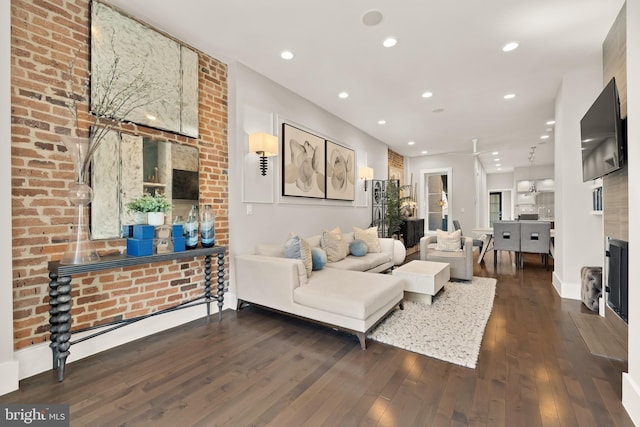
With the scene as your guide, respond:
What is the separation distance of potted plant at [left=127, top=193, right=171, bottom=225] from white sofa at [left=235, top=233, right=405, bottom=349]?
1027mm

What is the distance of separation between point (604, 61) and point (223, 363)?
4700 millimetres

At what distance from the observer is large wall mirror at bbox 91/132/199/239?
7.72 feet

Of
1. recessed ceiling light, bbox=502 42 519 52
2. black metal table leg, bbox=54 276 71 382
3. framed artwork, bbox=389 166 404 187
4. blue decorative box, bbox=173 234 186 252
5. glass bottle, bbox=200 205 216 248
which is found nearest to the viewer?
black metal table leg, bbox=54 276 71 382

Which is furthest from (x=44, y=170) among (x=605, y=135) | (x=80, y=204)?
(x=605, y=135)

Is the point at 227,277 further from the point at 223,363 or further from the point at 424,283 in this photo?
the point at 424,283

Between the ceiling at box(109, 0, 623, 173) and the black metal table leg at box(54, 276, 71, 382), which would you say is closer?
the black metal table leg at box(54, 276, 71, 382)

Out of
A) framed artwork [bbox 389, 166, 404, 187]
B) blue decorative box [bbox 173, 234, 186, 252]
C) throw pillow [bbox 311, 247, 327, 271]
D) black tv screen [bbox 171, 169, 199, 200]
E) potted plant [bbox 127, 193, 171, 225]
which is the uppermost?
framed artwork [bbox 389, 166, 404, 187]

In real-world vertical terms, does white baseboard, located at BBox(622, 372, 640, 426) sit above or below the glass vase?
below

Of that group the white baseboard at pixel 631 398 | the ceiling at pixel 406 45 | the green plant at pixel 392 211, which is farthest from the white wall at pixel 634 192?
the green plant at pixel 392 211

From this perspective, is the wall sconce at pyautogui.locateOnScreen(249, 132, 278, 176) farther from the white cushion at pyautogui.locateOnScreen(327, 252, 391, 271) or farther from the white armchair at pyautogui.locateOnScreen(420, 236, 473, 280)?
the white armchair at pyautogui.locateOnScreen(420, 236, 473, 280)

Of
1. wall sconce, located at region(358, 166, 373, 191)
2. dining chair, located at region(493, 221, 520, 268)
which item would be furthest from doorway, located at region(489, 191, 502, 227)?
wall sconce, located at region(358, 166, 373, 191)

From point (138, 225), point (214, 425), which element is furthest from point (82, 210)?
point (214, 425)

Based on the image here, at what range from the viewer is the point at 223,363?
218 centimetres

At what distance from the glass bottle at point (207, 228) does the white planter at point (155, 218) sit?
1.28 feet
